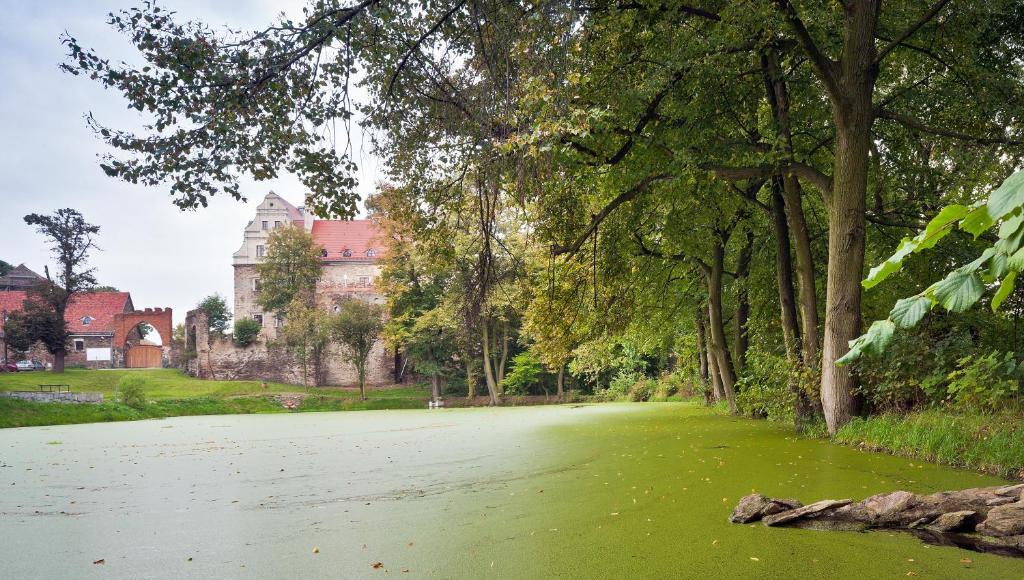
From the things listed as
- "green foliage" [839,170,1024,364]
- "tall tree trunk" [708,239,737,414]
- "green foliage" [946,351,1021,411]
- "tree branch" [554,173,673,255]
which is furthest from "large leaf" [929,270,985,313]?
"tall tree trunk" [708,239,737,414]

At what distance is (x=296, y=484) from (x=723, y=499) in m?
3.45

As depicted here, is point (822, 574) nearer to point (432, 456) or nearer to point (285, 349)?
point (432, 456)

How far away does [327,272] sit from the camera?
36250 mm

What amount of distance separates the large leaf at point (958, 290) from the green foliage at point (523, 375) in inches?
890

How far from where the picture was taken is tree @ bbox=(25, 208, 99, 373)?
28078 mm

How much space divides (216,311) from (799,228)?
33.3 metres

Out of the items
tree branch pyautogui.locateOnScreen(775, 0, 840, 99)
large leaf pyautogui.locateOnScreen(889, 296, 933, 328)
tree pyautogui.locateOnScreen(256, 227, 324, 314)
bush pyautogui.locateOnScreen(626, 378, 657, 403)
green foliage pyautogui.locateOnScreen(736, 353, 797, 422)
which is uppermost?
tree pyautogui.locateOnScreen(256, 227, 324, 314)

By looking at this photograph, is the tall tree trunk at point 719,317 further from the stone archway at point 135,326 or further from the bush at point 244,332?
the stone archway at point 135,326

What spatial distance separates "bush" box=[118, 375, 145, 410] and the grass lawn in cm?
25

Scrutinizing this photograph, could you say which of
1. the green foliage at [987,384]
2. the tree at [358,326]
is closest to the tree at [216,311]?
the tree at [358,326]

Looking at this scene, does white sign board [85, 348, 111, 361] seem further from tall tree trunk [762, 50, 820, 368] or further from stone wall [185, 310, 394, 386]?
tall tree trunk [762, 50, 820, 368]

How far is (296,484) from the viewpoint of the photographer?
5410 mm

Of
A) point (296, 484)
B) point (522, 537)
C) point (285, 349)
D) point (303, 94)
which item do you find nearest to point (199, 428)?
point (296, 484)

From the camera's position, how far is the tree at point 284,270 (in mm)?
31578
